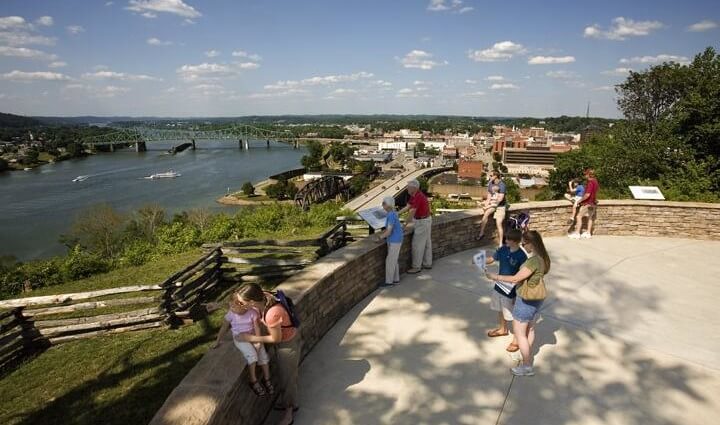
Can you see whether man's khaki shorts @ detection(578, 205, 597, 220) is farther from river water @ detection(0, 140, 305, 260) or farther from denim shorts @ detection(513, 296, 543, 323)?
river water @ detection(0, 140, 305, 260)

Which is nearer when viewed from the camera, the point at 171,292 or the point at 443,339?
the point at 443,339

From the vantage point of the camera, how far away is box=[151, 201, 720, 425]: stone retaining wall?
8.40 ft

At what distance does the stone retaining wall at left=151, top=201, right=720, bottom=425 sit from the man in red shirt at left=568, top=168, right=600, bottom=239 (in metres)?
0.29

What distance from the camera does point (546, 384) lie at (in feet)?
11.9

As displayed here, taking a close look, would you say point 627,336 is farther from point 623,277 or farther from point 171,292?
point 171,292

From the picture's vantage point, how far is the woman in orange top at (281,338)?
2811mm

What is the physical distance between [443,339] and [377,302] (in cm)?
109

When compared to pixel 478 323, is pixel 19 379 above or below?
below

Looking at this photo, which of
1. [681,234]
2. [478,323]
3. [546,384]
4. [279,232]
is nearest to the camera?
[546,384]

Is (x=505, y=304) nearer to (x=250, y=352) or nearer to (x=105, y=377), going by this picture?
(x=250, y=352)

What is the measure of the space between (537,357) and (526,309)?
80cm

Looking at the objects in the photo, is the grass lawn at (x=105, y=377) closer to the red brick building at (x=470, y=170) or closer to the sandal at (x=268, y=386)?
the sandal at (x=268, y=386)

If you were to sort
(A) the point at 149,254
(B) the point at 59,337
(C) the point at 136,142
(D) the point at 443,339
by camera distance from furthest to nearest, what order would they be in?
1. (C) the point at 136,142
2. (A) the point at 149,254
3. (B) the point at 59,337
4. (D) the point at 443,339

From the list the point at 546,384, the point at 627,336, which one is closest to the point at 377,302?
the point at 546,384
